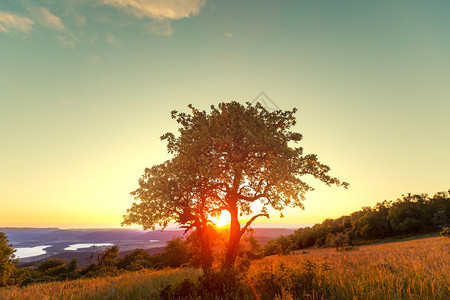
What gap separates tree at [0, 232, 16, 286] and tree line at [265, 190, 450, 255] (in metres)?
79.3

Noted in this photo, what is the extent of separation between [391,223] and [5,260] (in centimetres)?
13374

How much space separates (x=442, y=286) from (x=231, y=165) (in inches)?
439

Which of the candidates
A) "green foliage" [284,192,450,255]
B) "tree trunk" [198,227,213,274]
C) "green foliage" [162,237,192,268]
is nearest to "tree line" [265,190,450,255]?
"green foliage" [284,192,450,255]

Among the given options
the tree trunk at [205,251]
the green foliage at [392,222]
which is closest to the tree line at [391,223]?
the green foliage at [392,222]

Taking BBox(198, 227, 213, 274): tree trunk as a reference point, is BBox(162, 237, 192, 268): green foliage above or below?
below

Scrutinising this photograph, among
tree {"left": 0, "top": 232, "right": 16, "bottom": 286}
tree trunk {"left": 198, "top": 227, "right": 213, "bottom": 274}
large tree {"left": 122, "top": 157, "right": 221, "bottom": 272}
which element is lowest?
tree {"left": 0, "top": 232, "right": 16, "bottom": 286}

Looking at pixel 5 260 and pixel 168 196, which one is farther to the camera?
pixel 5 260

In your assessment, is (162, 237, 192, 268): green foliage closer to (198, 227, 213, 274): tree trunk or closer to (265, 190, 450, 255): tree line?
(198, 227, 213, 274): tree trunk

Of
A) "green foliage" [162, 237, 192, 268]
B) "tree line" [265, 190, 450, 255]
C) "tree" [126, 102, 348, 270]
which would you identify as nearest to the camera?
"tree" [126, 102, 348, 270]

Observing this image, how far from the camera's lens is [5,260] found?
164 feet

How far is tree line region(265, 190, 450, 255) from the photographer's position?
8512 cm

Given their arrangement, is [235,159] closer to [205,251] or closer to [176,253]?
[205,251]

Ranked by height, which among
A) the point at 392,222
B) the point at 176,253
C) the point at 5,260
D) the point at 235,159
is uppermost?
the point at 235,159

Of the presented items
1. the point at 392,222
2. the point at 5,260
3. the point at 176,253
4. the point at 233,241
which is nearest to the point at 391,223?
the point at 392,222
